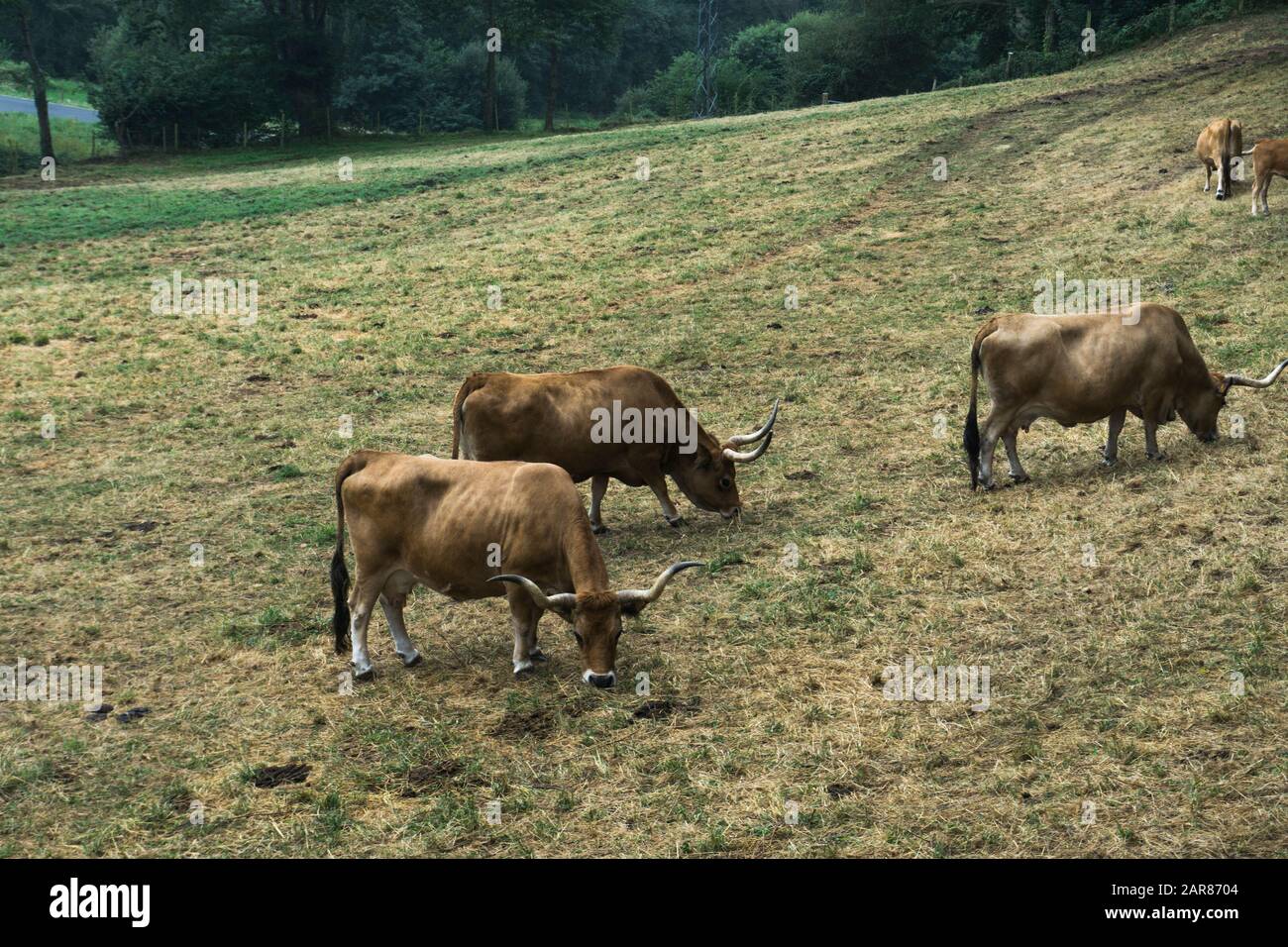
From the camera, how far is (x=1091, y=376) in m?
12.5

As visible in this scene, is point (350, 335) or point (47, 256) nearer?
point (350, 335)

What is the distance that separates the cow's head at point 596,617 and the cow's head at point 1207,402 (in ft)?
21.9

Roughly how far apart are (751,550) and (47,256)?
20.8 metres

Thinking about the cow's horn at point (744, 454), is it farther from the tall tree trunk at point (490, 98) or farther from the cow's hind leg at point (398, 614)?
the tall tree trunk at point (490, 98)

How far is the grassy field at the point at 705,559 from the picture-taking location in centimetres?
765

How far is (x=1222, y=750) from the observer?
25.3ft

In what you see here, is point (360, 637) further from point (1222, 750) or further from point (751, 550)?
point (1222, 750)

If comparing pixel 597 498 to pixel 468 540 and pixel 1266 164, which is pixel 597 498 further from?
pixel 1266 164

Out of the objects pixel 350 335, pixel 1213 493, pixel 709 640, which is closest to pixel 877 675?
pixel 709 640

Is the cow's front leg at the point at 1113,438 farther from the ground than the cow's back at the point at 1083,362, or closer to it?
closer to it
